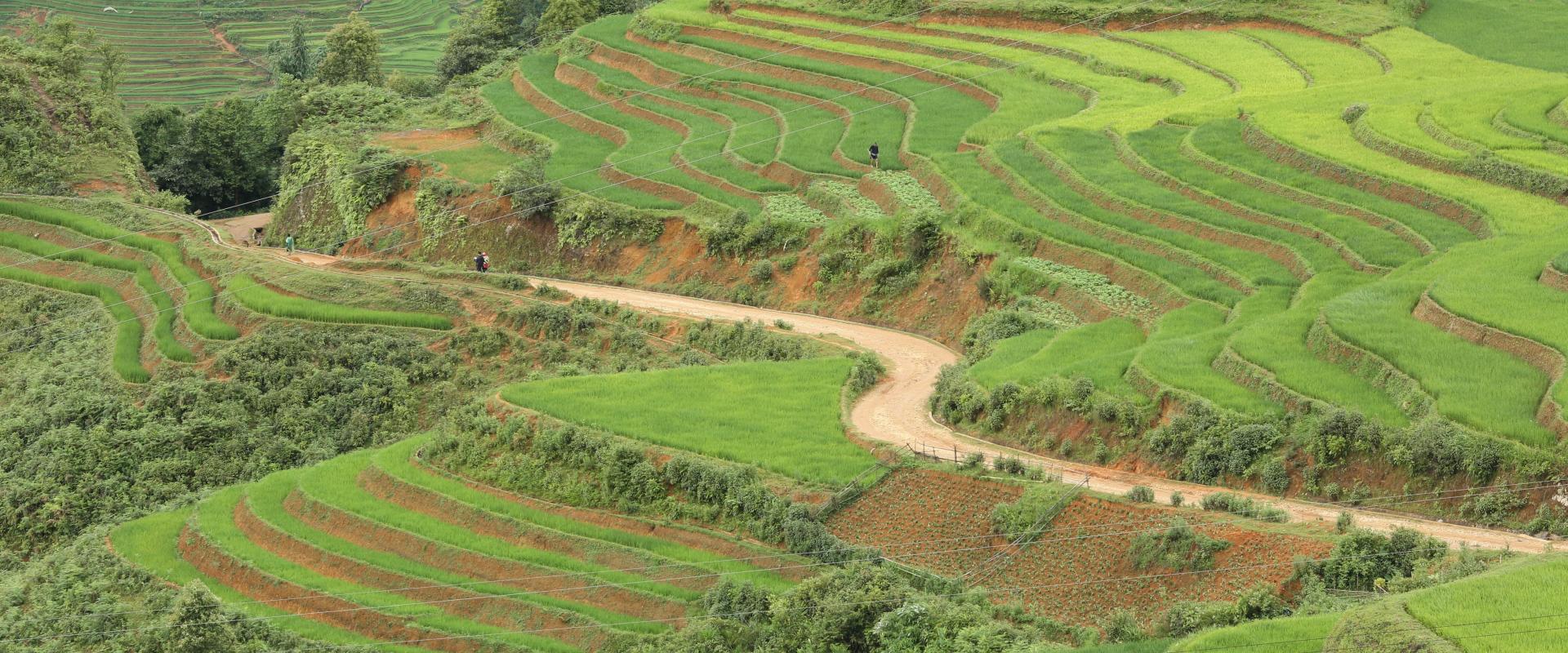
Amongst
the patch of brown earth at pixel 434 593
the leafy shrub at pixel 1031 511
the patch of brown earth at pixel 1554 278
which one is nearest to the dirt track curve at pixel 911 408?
the leafy shrub at pixel 1031 511

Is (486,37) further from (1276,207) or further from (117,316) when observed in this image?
(1276,207)

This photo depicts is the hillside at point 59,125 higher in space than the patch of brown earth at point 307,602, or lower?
higher

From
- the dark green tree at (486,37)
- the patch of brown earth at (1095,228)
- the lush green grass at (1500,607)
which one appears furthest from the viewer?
the dark green tree at (486,37)

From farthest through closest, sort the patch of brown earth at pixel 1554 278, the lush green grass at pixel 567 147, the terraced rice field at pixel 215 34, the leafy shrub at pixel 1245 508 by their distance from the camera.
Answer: the terraced rice field at pixel 215 34 → the lush green grass at pixel 567 147 → the patch of brown earth at pixel 1554 278 → the leafy shrub at pixel 1245 508

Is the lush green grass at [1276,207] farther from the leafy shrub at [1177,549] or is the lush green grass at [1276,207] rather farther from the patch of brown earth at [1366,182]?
the leafy shrub at [1177,549]

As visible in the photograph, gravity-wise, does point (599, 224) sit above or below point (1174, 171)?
below

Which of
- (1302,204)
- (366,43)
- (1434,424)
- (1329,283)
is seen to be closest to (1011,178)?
(1302,204)

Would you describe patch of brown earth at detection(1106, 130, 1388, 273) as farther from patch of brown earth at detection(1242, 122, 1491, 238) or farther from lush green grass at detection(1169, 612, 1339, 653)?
lush green grass at detection(1169, 612, 1339, 653)

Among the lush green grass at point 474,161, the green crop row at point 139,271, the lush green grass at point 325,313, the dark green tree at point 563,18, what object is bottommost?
the green crop row at point 139,271

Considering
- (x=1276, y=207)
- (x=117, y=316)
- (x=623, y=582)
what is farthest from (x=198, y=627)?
(x=1276, y=207)
